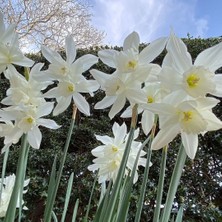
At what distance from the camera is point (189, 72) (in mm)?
593

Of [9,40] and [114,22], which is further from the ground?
[114,22]

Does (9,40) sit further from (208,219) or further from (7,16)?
(7,16)

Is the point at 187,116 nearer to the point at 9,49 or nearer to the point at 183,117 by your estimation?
the point at 183,117

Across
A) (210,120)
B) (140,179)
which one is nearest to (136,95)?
(210,120)

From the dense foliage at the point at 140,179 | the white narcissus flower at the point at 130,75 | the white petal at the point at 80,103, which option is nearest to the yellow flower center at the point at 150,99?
the white narcissus flower at the point at 130,75

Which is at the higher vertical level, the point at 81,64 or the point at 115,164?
the point at 81,64

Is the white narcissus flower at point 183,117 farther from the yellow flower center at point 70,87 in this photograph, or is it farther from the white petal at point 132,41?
the yellow flower center at point 70,87

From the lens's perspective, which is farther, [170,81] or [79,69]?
[79,69]

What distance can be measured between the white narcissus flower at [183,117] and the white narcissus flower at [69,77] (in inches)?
9.1

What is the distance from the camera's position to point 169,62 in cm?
61

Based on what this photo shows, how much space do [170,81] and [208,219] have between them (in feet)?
7.24

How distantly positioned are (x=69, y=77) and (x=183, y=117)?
28 cm

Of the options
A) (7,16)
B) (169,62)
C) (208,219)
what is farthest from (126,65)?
(7,16)

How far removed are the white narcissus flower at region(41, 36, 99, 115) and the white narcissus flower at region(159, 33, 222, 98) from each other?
23cm
